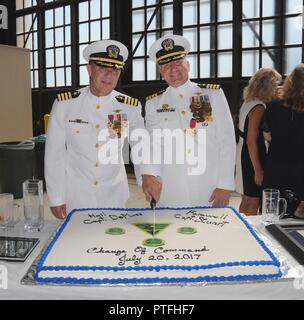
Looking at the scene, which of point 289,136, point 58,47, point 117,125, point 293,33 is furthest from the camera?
point 58,47

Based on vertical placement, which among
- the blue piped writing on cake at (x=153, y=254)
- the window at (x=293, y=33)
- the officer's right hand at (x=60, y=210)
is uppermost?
the window at (x=293, y=33)

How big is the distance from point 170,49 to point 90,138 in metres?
0.58

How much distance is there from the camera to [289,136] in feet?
8.28

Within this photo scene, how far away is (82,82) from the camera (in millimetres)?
8164

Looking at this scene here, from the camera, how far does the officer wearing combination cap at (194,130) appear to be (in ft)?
7.18

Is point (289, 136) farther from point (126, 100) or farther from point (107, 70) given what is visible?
point (107, 70)

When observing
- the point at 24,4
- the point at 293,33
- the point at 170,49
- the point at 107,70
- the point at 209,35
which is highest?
the point at 24,4

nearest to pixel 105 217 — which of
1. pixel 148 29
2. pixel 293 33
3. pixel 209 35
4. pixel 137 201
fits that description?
pixel 137 201

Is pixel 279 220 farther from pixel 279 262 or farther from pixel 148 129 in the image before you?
pixel 148 129

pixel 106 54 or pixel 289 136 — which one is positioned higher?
pixel 106 54

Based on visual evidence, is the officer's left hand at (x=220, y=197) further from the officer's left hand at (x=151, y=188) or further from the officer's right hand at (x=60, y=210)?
the officer's right hand at (x=60, y=210)

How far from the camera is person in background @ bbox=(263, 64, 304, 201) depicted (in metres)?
2.49

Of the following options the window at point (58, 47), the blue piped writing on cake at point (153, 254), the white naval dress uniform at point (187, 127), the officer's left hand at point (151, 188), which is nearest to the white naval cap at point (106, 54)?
the white naval dress uniform at point (187, 127)
